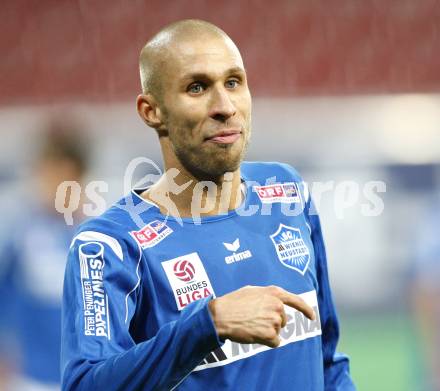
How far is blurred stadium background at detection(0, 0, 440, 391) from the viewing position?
6.79 m

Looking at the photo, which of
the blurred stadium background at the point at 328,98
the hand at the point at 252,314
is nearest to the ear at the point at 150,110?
the hand at the point at 252,314

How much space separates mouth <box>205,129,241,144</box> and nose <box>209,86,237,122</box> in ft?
0.10

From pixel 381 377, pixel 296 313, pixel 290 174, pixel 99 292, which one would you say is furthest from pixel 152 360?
pixel 381 377

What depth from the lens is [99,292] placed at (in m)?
2.15

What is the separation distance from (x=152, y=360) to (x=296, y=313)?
0.52m

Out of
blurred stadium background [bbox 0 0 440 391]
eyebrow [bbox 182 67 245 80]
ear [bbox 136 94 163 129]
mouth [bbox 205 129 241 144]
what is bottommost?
blurred stadium background [bbox 0 0 440 391]

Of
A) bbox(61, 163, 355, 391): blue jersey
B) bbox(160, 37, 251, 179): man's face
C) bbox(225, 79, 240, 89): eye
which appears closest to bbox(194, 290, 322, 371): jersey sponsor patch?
bbox(61, 163, 355, 391): blue jersey

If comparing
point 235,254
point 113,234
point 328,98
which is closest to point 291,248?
point 235,254

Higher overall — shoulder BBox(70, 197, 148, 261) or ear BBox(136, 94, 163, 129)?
ear BBox(136, 94, 163, 129)

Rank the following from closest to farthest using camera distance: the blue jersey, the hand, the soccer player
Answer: the hand, the blue jersey, the soccer player

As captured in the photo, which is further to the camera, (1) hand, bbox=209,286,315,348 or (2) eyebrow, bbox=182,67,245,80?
(2) eyebrow, bbox=182,67,245,80

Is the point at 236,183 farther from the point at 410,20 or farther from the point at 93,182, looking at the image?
the point at 410,20

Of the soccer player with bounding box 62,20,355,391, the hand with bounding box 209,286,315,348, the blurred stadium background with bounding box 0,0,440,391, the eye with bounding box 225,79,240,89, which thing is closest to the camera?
the hand with bounding box 209,286,315,348

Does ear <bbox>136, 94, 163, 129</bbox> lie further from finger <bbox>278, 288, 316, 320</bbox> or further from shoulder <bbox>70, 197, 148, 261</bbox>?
finger <bbox>278, 288, 316, 320</bbox>
